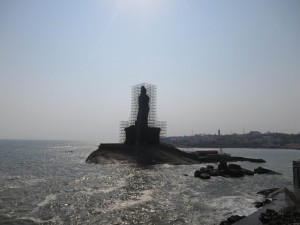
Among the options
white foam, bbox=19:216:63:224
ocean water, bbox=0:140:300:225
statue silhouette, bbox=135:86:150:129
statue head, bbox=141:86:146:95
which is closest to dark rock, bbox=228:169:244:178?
ocean water, bbox=0:140:300:225

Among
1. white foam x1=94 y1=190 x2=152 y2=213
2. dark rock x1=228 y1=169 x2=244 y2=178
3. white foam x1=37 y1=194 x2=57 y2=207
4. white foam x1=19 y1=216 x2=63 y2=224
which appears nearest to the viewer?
white foam x1=19 y1=216 x2=63 y2=224

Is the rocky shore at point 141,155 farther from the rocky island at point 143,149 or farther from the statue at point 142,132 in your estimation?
the statue at point 142,132

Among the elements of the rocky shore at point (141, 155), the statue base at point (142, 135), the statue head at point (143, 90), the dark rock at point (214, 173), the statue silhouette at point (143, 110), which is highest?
the statue head at point (143, 90)

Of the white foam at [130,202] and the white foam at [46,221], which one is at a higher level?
the white foam at [130,202]

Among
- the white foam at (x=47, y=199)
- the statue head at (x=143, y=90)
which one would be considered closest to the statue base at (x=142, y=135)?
the statue head at (x=143, y=90)

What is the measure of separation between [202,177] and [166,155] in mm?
29375

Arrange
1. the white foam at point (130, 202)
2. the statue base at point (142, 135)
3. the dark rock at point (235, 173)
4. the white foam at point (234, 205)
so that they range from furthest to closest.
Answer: the statue base at point (142, 135) → the dark rock at point (235, 173) → the white foam at point (130, 202) → the white foam at point (234, 205)

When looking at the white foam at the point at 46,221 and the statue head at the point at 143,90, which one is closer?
the white foam at the point at 46,221

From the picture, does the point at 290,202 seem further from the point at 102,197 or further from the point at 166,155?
the point at 166,155

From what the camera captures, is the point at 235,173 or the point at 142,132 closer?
the point at 235,173

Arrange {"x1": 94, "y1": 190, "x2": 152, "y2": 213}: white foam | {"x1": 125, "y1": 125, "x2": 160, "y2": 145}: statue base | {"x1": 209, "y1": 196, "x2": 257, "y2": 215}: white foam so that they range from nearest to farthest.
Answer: {"x1": 209, "y1": 196, "x2": 257, "y2": 215}: white foam, {"x1": 94, "y1": 190, "x2": 152, "y2": 213}: white foam, {"x1": 125, "y1": 125, "x2": 160, "y2": 145}: statue base

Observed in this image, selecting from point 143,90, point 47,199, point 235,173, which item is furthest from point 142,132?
point 47,199

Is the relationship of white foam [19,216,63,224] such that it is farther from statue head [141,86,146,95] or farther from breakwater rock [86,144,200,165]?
statue head [141,86,146,95]

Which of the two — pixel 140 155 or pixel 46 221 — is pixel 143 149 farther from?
pixel 46 221
